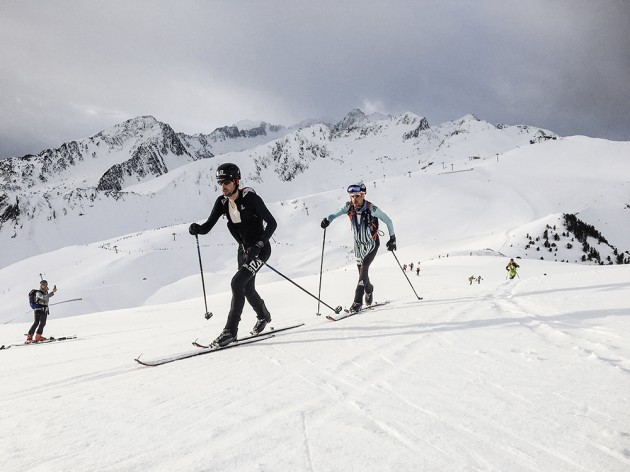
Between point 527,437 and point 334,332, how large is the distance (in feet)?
12.4

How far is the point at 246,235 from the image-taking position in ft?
19.1

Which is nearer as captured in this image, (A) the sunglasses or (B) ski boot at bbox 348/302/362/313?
(B) ski boot at bbox 348/302/362/313

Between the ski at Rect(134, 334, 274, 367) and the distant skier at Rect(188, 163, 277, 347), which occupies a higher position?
the distant skier at Rect(188, 163, 277, 347)

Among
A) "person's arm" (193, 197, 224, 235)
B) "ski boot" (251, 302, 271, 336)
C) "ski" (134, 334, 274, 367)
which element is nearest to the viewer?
"ski" (134, 334, 274, 367)

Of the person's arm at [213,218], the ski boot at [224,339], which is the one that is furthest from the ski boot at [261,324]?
the person's arm at [213,218]

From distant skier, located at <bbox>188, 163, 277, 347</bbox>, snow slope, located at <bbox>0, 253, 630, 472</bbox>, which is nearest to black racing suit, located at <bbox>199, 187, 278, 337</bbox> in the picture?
distant skier, located at <bbox>188, 163, 277, 347</bbox>

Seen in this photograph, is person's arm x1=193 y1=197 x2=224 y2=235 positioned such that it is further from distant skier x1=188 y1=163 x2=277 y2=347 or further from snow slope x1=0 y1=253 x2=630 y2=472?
snow slope x1=0 y1=253 x2=630 y2=472

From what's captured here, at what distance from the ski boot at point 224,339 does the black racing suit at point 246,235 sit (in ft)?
0.21

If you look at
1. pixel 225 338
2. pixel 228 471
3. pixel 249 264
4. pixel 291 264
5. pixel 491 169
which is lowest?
pixel 291 264

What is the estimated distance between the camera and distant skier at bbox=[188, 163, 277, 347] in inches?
216

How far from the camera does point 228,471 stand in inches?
72.6

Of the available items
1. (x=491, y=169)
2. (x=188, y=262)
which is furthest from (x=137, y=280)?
(x=491, y=169)

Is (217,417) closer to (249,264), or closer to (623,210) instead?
(249,264)

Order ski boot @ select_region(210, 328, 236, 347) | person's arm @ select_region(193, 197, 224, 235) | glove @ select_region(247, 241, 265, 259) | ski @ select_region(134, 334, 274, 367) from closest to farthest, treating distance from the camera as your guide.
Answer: ski @ select_region(134, 334, 274, 367) → ski boot @ select_region(210, 328, 236, 347) → glove @ select_region(247, 241, 265, 259) → person's arm @ select_region(193, 197, 224, 235)
